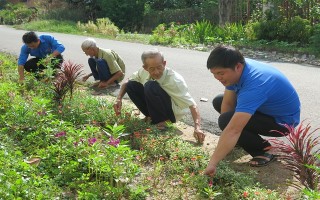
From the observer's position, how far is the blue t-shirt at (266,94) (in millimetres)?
3627

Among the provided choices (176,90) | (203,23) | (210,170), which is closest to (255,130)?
(210,170)

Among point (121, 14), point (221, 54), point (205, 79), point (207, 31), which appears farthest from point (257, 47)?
point (121, 14)

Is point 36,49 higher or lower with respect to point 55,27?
higher

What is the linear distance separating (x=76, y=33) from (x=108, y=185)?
18.5 metres

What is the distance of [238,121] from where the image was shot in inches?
139

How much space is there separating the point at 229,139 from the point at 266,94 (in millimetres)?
556

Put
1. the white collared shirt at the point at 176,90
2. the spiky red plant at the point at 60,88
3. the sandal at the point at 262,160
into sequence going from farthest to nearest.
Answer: the spiky red plant at the point at 60,88, the white collared shirt at the point at 176,90, the sandal at the point at 262,160

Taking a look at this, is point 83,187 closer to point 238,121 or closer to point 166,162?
point 166,162

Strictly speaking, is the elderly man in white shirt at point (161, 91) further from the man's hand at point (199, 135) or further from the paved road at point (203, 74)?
the paved road at point (203, 74)

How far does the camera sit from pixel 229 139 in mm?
3527

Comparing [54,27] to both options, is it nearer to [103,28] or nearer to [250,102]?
[103,28]

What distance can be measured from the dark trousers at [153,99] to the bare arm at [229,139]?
171cm

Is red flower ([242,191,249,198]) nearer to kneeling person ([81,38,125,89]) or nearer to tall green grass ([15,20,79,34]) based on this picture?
kneeling person ([81,38,125,89])

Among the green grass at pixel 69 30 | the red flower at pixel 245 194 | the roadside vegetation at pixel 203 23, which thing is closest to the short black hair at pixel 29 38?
the red flower at pixel 245 194
